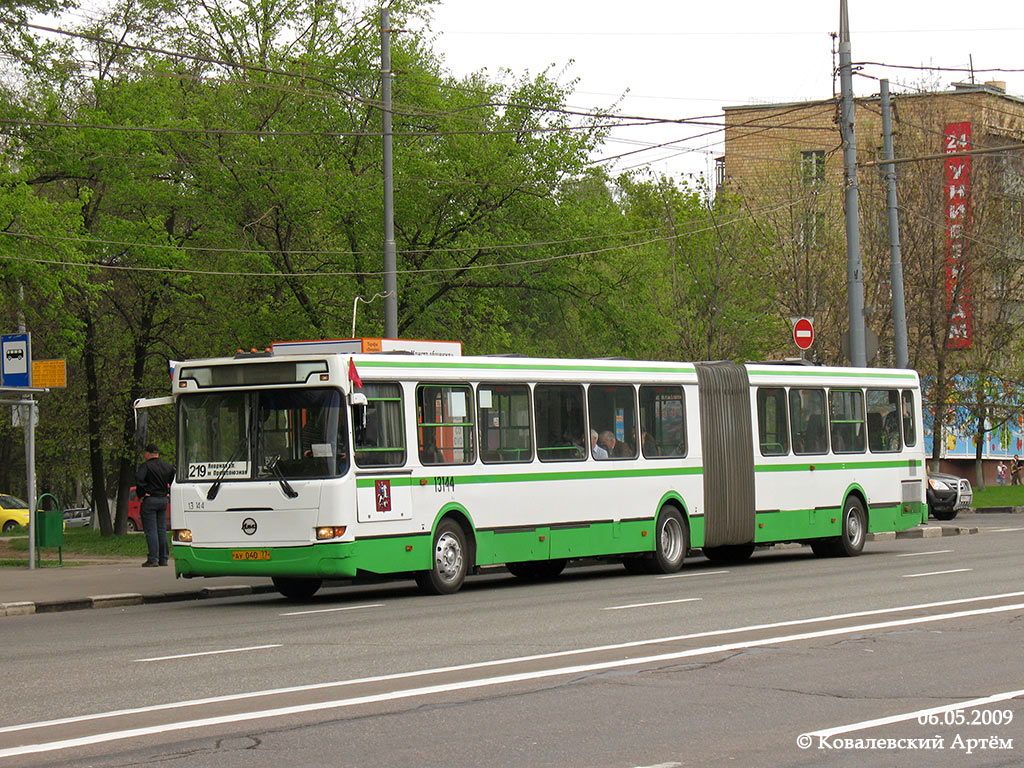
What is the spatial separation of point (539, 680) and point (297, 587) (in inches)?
372

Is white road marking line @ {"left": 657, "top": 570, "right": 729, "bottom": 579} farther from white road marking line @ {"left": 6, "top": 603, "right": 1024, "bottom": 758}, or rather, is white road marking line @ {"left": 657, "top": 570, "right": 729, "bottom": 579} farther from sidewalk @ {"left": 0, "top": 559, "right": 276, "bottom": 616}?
white road marking line @ {"left": 6, "top": 603, "right": 1024, "bottom": 758}

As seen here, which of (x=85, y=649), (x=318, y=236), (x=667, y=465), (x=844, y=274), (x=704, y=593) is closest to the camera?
(x=85, y=649)

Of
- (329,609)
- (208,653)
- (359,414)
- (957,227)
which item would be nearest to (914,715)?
(208,653)

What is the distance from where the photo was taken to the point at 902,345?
3297cm

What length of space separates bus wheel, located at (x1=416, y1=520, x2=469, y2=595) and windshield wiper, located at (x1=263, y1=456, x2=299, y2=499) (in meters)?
1.97

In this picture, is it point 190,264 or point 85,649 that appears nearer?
point 85,649

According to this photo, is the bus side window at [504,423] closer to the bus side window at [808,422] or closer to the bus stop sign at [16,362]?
the bus side window at [808,422]

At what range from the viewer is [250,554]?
17.8 metres

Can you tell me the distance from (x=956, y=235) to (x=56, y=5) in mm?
27270

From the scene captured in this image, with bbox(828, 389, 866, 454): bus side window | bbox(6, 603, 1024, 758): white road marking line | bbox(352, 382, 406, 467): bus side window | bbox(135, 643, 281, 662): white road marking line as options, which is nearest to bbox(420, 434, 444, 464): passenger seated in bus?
bbox(352, 382, 406, 467): bus side window

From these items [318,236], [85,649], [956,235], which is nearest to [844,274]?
[956,235]

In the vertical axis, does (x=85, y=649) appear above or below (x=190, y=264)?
below

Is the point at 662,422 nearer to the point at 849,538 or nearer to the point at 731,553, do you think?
the point at 731,553

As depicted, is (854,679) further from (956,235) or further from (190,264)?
(956,235)
